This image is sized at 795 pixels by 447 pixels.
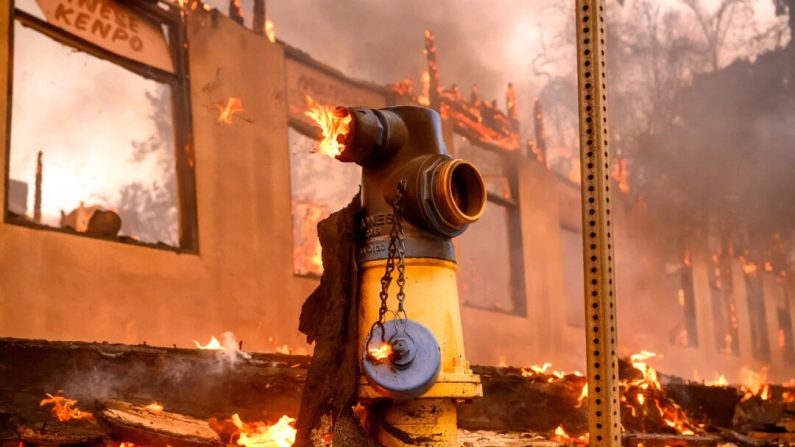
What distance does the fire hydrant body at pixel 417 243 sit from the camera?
3283 millimetres

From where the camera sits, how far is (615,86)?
50.0 ft

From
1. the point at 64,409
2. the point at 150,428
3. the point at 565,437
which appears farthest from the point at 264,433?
the point at 565,437

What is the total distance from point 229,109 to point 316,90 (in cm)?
123

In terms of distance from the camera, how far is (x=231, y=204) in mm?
7254

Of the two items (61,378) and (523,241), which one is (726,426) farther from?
(61,378)

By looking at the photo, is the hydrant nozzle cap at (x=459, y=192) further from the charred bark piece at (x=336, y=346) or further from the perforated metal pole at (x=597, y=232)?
the perforated metal pole at (x=597, y=232)

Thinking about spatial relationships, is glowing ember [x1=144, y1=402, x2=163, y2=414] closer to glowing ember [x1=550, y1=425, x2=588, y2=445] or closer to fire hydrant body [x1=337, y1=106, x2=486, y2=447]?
fire hydrant body [x1=337, y1=106, x2=486, y2=447]

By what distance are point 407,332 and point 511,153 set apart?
345 inches

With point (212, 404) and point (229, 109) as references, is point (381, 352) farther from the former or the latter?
point (229, 109)

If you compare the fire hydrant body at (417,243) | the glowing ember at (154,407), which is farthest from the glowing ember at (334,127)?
the glowing ember at (154,407)

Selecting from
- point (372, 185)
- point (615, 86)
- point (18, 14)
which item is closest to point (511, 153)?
point (615, 86)

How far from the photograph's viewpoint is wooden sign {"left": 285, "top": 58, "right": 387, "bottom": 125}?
7.99 m

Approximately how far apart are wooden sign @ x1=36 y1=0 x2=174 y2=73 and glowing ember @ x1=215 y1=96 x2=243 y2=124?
0.61 meters

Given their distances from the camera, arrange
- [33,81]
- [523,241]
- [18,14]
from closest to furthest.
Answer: [18,14]
[33,81]
[523,241]
